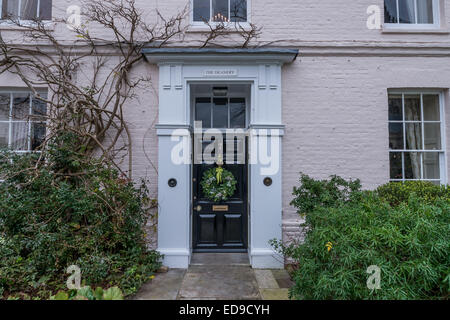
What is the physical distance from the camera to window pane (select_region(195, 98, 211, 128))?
5.86 metres

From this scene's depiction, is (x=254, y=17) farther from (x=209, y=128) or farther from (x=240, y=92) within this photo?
(x=209, y=128)

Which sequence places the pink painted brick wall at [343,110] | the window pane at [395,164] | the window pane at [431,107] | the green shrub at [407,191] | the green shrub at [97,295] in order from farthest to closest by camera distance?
the window pane at [431,107]
the window pane at [395,164]
the pink painted brick wall at [343,110]
the green shrub at [407,191]
the green shrub at [97,295]

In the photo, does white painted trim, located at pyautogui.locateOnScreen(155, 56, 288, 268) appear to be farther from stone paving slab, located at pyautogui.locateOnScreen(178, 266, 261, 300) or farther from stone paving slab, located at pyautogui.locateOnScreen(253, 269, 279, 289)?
stone paving slab, located at pyautogui.locateOnScreen(178, 266, 261, 300)

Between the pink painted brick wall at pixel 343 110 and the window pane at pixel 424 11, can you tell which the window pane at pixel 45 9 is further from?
the window pane at pixel 424 11

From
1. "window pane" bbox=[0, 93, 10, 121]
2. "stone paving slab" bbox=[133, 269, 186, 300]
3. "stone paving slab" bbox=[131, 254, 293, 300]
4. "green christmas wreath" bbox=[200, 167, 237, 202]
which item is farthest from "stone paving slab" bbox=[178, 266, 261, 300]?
"window pane" bbox=[0, 93, 10, 121]

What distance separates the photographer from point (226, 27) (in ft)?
17.7

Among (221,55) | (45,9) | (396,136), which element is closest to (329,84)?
(396,136)

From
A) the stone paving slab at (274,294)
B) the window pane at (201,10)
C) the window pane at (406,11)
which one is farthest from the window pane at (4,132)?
the window pane at (406,11)

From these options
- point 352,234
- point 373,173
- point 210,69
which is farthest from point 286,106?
point 352,234

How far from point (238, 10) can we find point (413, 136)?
4430mm

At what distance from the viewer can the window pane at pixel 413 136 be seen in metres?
5.52

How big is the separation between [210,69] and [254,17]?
1.39 metres

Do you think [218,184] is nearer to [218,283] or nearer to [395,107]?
[218,283]

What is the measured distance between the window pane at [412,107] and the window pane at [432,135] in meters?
0.29
